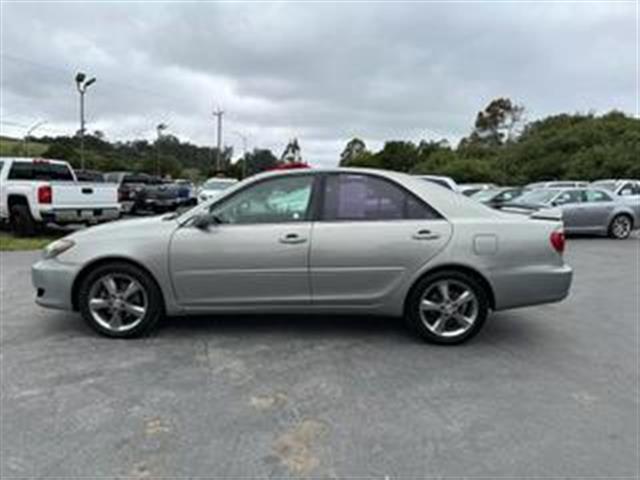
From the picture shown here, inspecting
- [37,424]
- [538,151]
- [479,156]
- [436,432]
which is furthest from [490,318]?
[479,156]

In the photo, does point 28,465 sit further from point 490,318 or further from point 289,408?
point 490,318

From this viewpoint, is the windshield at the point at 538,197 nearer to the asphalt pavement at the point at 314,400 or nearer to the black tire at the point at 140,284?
the asphalt pavement at the point at 314,400

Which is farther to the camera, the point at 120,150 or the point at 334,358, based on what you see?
the point at 120,150

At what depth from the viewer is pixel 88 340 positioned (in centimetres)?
544

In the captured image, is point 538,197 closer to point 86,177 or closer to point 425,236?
point 425,236

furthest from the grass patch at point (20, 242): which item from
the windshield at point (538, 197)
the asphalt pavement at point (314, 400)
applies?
the windshield at point (538, 197)

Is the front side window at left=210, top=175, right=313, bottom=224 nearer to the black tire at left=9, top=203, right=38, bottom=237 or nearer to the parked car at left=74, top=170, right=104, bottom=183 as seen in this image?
the black tire at left=9, top=203, right=38, bottom=237

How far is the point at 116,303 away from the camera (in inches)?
215

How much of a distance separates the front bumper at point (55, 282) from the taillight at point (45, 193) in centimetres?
836

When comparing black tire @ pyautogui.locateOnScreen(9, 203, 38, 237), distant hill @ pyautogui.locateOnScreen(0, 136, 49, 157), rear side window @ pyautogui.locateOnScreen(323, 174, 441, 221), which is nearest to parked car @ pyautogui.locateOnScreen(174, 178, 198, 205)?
black tire @ pyautogui.locateOnScreen(9, 203, 38, 237)

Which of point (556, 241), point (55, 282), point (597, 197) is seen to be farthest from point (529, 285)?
point (597, 197)

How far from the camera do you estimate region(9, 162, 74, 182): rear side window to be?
570 inches

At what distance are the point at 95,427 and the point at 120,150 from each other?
90927 millimetres

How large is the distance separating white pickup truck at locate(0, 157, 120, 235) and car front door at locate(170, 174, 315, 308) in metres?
9.16
